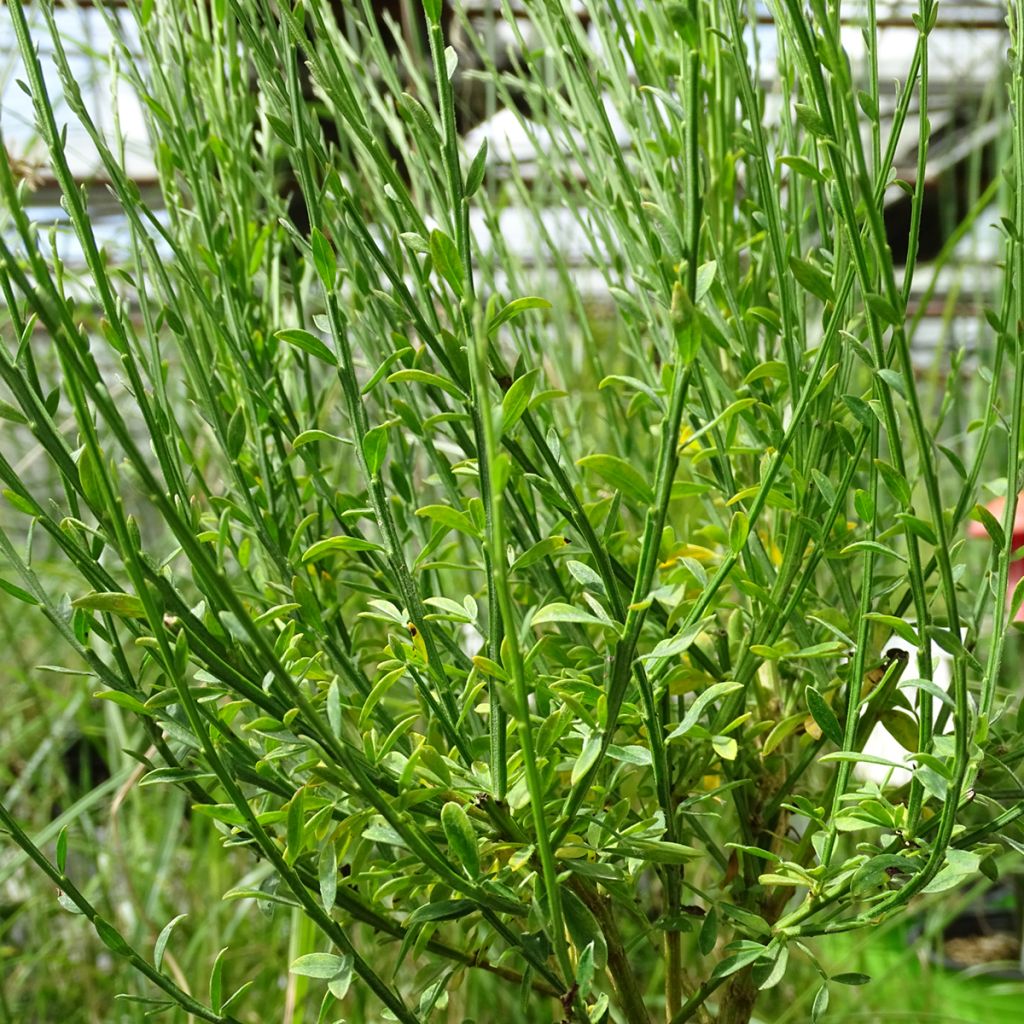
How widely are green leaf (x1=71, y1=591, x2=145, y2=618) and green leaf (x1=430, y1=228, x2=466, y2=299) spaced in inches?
4.0

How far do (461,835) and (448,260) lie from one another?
128mm

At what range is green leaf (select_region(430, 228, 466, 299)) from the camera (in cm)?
24

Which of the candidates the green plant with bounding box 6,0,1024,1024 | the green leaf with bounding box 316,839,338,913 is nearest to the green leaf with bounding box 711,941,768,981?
the green plant with bounding box 6,0,1024,1024

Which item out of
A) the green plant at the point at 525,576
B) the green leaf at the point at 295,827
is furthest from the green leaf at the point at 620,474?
the green leaf at the point at 295,827

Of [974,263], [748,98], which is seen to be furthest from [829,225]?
[974,263]

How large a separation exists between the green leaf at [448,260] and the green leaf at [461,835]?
12 centimetres

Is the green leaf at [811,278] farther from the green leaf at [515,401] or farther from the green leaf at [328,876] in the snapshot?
the green leaf at [328,876]

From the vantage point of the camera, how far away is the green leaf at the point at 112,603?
0.81 ft

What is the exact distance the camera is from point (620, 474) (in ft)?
0.88

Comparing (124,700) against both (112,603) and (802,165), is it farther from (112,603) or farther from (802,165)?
(802,165)

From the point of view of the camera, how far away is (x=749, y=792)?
1.24ft

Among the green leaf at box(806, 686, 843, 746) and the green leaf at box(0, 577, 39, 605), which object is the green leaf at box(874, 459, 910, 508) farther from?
the green leaf at box(0, 577, 39, 605)

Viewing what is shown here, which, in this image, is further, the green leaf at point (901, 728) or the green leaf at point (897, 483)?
the green leaf at point (901, 728)

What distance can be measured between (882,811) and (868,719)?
0.25 feet
